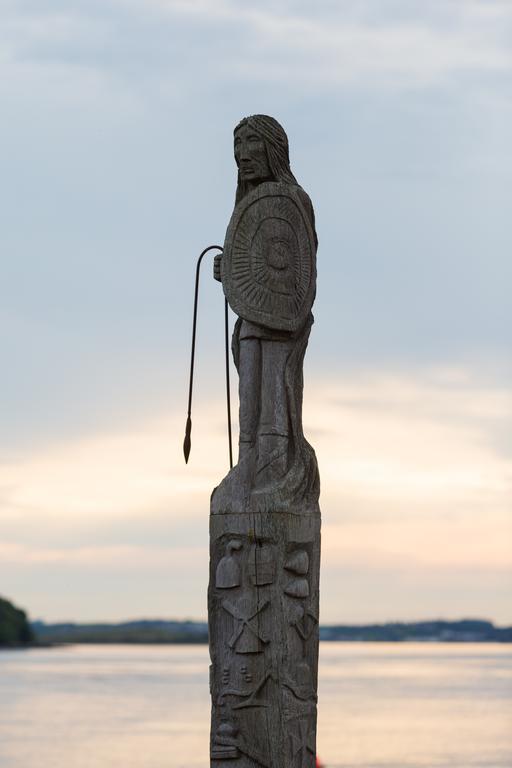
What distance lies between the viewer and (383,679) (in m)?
126

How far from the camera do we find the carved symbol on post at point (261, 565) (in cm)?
1669

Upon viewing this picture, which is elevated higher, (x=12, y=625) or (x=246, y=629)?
(x=12, y=625)

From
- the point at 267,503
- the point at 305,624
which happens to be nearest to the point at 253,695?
the point at 305,624

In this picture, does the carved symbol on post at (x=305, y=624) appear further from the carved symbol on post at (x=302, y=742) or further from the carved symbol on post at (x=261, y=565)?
the carved symbol on post at (x=302, y=742)

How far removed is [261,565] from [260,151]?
154 inches

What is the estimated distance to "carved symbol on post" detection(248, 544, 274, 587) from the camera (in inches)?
657

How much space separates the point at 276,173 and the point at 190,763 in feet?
112

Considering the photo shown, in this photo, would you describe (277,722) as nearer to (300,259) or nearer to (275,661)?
(275,661)

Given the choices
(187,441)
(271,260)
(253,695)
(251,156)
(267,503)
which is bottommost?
(253,695)

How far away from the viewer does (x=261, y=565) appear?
1672 centimetres

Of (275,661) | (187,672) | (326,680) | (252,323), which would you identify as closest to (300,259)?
(252,323)

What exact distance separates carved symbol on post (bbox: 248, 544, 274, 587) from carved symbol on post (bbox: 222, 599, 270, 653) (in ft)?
0.64

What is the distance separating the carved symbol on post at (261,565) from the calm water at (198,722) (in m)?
32.8

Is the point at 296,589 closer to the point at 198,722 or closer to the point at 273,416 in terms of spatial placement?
the point at 273,416
